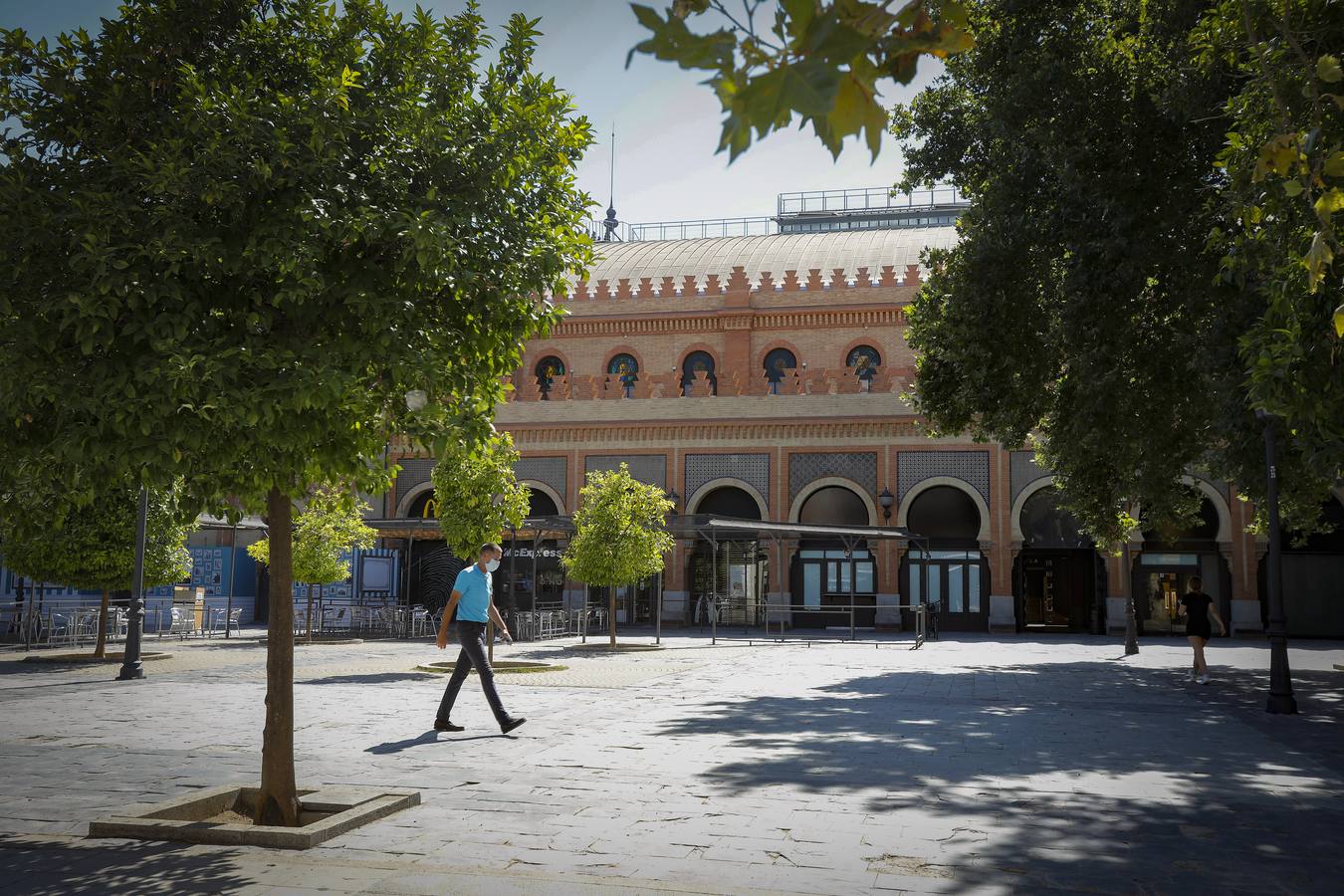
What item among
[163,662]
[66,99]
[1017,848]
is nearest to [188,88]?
[66,99]

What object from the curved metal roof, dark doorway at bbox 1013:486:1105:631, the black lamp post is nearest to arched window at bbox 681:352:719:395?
the curved metal roof

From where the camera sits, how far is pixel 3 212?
5344mm

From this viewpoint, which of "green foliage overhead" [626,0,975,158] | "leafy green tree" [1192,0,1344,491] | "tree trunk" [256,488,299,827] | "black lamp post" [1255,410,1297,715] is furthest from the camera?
"black lamp post" [1255,410,1297,715]

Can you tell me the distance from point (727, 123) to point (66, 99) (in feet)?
16.0

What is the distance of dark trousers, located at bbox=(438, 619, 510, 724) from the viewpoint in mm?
9977

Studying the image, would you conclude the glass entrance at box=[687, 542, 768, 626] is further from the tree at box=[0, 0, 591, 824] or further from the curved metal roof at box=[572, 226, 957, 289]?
Result: the tree at box=[0, 0, 591, 824]

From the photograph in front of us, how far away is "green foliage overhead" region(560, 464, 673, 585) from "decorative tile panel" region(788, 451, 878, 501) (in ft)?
33.6

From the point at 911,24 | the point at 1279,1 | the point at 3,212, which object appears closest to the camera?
the point at 911,24

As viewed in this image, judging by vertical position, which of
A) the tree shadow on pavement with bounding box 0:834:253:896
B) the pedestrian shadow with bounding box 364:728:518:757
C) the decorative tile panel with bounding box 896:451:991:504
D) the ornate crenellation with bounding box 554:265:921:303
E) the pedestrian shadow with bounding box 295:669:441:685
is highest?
the ornate crenellation with bounding box 554:265:921:303

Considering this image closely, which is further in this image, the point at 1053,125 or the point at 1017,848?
the point at 1053,125

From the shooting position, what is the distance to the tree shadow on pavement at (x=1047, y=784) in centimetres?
552

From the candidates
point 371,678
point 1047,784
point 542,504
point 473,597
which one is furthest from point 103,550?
point 542,504

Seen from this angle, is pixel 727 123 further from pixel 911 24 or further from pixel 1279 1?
pixel 1279 1

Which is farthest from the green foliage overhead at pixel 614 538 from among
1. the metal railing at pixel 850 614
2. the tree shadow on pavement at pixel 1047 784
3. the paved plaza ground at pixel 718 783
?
the tree shadow on pavement at pixel 1047 784
